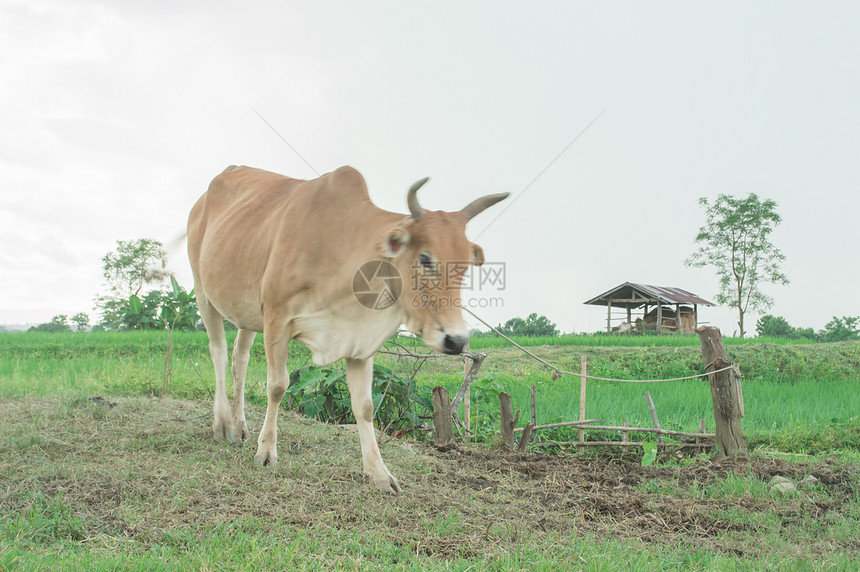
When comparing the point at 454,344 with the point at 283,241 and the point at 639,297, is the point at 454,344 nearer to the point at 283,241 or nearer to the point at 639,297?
the point at 283,241

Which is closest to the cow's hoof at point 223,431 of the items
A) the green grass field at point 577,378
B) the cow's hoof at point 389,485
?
the cow's hoof at point 389,485

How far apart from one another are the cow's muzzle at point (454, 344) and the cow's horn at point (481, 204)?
75 centimetres

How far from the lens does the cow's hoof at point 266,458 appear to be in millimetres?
4180

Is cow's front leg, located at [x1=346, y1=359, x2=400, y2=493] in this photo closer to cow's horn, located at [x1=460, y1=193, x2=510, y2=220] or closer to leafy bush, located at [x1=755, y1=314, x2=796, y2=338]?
cow's horn, located at [x1=460, y1=193, x2=510, y2=220]

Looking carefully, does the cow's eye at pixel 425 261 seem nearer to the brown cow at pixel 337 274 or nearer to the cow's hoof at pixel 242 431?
the brown cow at pixel 337 274

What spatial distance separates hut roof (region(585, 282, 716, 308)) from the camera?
1161 inches

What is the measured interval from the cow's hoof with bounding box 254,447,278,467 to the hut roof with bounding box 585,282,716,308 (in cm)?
2718

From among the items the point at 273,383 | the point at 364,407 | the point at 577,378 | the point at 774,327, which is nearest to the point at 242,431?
the point at 273,383

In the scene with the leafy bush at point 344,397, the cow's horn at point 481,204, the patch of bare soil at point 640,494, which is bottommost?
the patch of bare soil at point 640,494

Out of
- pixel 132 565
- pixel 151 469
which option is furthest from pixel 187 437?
pixel 132 565

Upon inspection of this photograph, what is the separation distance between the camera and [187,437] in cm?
494

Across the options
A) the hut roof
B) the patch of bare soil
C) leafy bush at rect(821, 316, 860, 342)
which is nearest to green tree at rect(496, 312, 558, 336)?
the hut roof

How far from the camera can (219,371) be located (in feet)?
17.0

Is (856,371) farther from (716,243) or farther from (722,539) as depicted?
(716,243)
